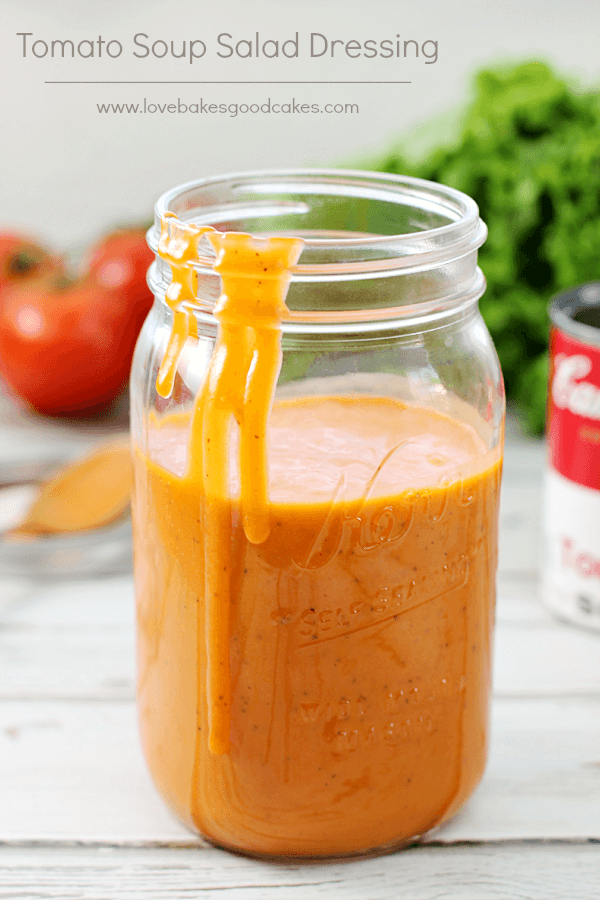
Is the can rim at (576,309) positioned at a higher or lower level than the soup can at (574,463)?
higher

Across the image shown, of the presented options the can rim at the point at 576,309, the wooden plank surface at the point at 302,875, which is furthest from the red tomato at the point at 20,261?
the wooden plank surface at the point at 302,875

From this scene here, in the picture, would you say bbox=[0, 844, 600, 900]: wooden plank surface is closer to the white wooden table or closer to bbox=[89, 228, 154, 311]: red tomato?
the white wooden table

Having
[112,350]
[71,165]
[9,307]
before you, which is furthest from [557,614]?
[71,165]

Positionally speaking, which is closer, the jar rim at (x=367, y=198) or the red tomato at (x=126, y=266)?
the jar rim at (x=367, y=198)

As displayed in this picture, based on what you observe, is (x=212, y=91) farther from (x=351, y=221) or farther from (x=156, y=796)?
(x=156, y=796)

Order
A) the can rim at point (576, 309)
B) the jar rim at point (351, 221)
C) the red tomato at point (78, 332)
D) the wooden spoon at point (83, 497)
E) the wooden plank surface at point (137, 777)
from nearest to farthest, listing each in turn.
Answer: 1. the jar rim at point (351, 221)
2. the wooden plank surface at point (137, 777)
3. the can rim at point (576, 309)
4. the wooden spoon at point (83, 497)
5. the red tomato at point (78, 332)

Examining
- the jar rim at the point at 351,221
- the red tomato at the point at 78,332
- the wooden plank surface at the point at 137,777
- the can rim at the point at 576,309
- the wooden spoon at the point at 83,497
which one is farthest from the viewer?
the red tomato at the point at 78,332

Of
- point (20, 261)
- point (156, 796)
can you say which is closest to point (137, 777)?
point (156, 796)

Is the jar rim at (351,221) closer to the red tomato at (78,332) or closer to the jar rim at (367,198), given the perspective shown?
the jar rim at (367,198)

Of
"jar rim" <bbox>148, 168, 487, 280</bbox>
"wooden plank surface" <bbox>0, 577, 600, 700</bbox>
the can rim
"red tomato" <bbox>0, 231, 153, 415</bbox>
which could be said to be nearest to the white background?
"jar rim" <bbox>148, 168, 487, 280</bbox>
